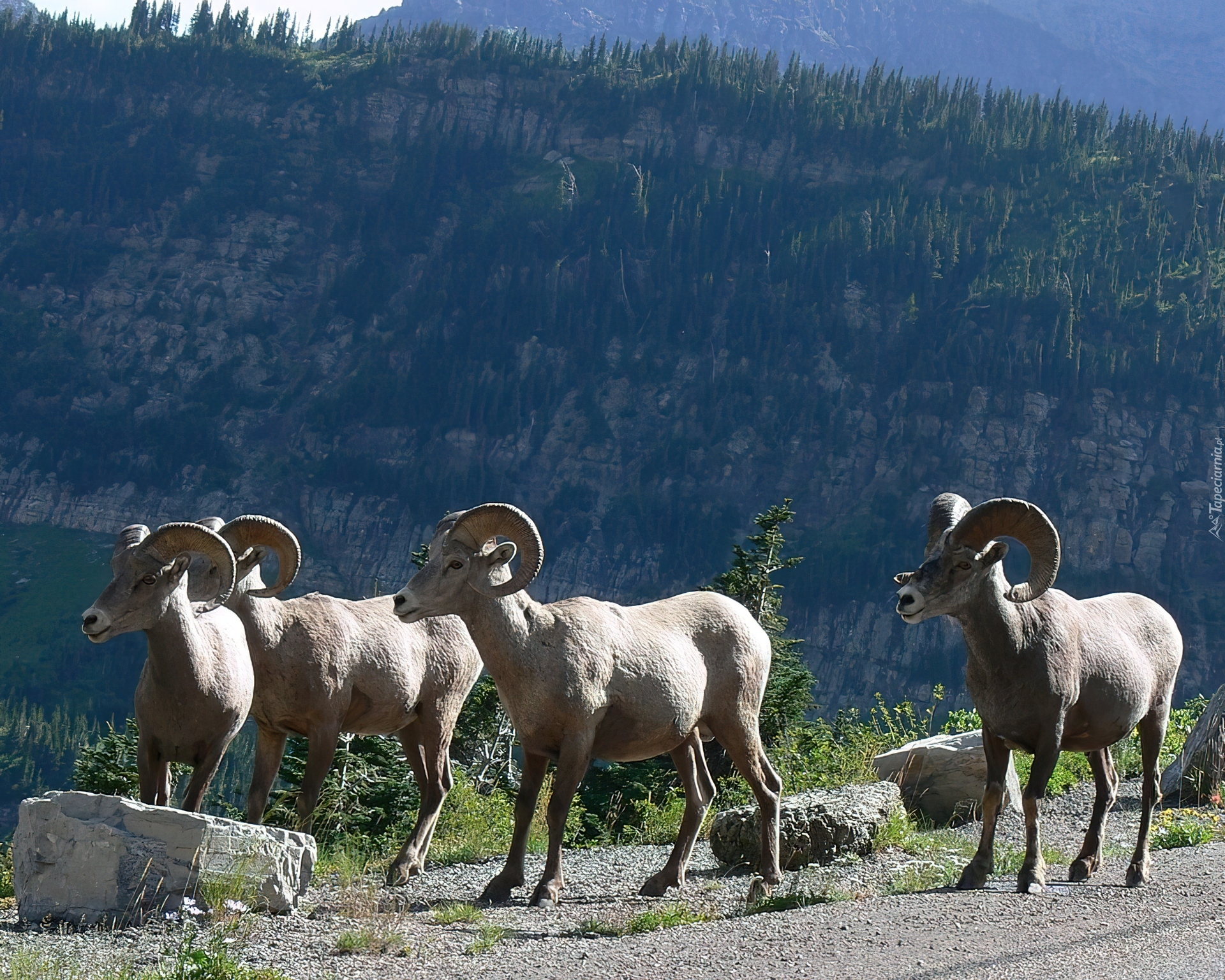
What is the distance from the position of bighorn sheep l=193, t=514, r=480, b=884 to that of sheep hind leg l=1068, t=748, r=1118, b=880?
16.5ft

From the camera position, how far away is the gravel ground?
697 cm

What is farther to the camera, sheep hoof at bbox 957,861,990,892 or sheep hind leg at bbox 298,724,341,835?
sheep hind leg at bbox 298,724,341,835

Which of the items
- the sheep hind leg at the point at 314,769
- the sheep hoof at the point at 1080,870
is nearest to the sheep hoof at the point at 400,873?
the sheep hind leg at the point at 314,769

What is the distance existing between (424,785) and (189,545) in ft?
9.68

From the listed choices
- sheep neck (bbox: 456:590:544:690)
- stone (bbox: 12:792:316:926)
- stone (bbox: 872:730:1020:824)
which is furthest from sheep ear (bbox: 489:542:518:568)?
stone (bbox: 872:730:1020:824)

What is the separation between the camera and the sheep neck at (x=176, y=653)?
912cm

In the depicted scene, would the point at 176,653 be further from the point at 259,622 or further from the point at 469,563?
the point at 469,563

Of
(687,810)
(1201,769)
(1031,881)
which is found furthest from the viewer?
(1201,769)

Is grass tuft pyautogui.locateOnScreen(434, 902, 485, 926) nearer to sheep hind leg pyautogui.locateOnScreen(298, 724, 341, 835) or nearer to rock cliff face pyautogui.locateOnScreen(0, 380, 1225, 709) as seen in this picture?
sheep hind leg pyautogui.locateOnScreen(298, 724, 341, 835)

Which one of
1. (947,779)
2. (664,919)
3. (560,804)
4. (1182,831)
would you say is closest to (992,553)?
(664,919)

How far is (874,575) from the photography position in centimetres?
17762

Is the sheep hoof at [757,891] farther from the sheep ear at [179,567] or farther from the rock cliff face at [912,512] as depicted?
the rock cliff face at [912,512]

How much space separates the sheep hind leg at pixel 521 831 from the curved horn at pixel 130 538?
326cm

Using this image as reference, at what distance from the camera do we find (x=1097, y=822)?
32.1ft
